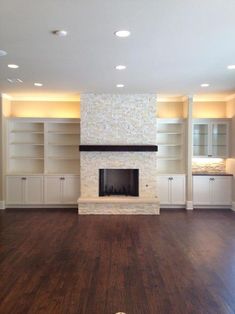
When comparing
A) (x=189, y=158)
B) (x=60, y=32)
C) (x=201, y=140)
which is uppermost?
(x=60, y=32)

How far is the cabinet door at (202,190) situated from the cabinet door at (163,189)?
69 cm

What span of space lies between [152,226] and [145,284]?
2.63m

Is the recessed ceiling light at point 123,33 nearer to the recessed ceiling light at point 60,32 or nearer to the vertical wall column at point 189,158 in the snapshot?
the recessed ceiling light at point 60,32

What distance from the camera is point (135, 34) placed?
3.42 m

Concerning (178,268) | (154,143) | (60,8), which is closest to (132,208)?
(154,143)

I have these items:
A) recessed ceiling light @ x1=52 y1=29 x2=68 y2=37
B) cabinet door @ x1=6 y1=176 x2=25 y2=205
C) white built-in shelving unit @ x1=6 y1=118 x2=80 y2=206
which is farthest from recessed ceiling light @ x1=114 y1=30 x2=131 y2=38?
cabinet door @ x1=6 y1=176 x2=25 y2=205

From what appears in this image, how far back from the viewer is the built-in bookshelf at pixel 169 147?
821cm

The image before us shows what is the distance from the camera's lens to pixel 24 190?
25.8 ft

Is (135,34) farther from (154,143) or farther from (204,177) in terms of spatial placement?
(204,177)

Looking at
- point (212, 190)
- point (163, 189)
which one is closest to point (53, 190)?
point (163, 189)

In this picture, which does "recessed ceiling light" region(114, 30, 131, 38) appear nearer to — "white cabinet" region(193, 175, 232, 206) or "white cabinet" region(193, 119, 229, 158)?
"white cabinet" region(193, 119, 229, 158)

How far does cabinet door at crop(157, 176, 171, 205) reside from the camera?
784cm

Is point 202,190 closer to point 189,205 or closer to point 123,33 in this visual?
point 189,205

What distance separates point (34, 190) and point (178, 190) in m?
3.68
